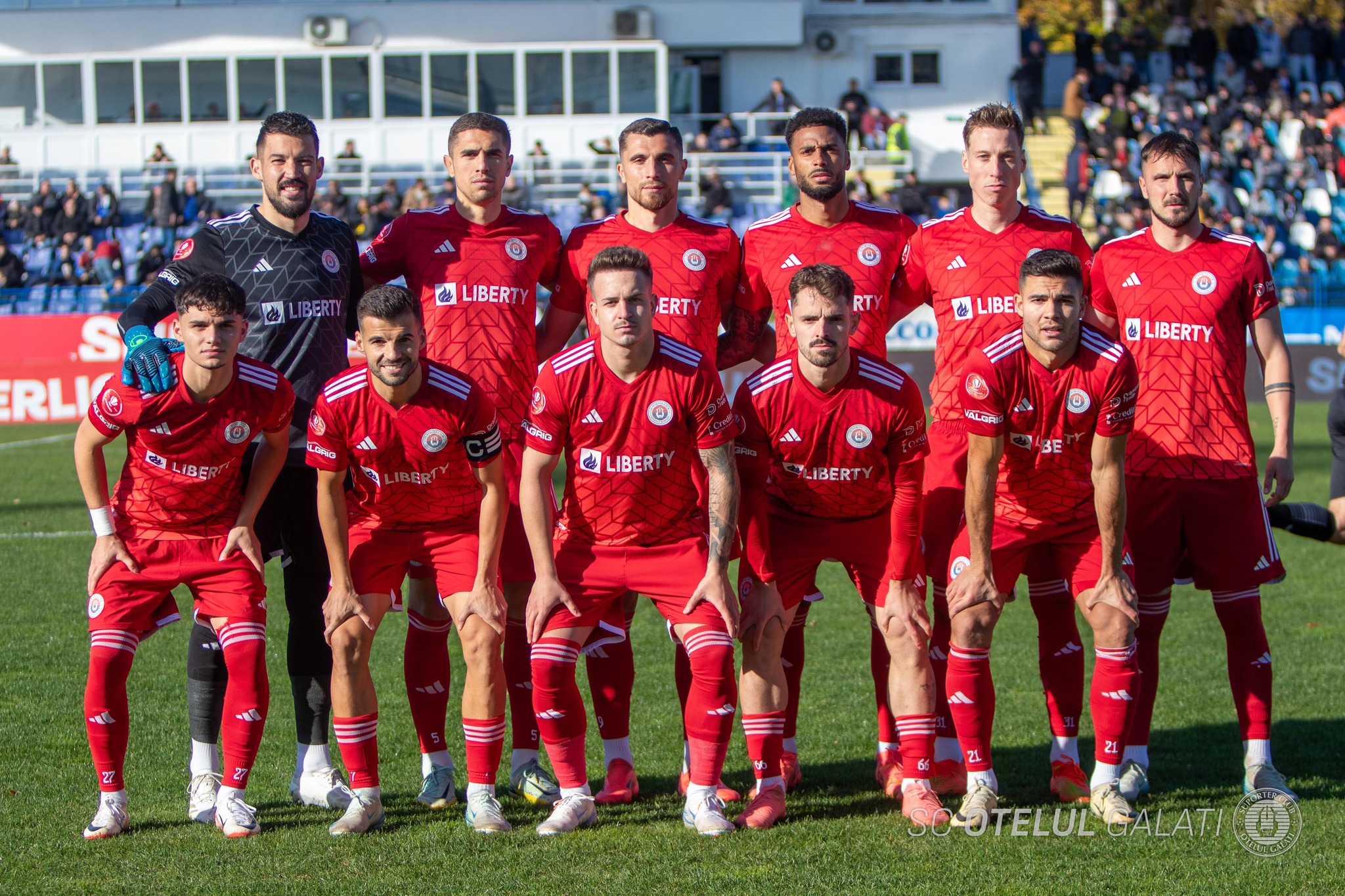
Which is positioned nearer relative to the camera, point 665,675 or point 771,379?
point 771,379

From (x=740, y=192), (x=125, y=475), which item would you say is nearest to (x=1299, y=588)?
(x=125, y=475)

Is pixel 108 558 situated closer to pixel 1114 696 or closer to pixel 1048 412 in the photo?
pixel 1048 412

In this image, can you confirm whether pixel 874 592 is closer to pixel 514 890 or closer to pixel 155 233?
pixel 514 890

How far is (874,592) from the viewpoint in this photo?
498cm

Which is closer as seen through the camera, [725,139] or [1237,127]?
[1237,127]

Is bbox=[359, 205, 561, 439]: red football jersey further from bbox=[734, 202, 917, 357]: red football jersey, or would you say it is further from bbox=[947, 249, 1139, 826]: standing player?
bbox=[947, 249, 1139, 826]: standing player

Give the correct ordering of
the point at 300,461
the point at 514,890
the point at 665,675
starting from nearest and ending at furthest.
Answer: the point at 514,890 → the point at 300,461 → the point at 665,675

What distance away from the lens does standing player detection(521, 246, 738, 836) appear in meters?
4.69

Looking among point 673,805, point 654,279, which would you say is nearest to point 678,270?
point 654,279

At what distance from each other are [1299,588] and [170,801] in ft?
23.1

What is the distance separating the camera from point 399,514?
4887 mm

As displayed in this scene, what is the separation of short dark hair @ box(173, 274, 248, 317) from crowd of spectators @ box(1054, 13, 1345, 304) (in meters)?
18.3

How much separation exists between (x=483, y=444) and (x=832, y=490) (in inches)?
49.1

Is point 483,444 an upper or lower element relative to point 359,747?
upper
